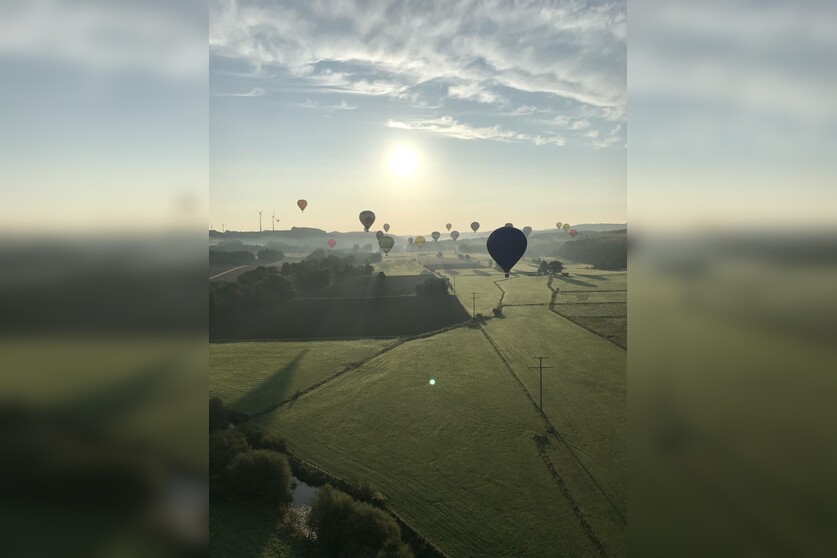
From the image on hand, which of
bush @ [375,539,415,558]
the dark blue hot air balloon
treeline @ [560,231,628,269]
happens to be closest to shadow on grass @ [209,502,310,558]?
bush @ [375,539,415,558]

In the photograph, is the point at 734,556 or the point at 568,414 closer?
the point at 734,556

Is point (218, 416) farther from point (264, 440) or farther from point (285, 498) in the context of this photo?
point (285, 498)

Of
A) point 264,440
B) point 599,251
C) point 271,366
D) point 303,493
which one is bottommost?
point 303,493

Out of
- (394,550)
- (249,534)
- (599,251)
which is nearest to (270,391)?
(249,534)

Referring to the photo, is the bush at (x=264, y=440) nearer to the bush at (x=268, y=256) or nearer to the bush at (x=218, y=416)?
the bush at (x=218, y=416)

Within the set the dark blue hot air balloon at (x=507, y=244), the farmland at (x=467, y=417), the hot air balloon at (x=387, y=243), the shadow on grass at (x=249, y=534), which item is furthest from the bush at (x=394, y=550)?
the hot air balloon at (x=387, y=243)

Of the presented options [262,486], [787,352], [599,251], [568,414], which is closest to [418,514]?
[262,486]

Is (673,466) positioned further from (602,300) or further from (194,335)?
(602,300)
